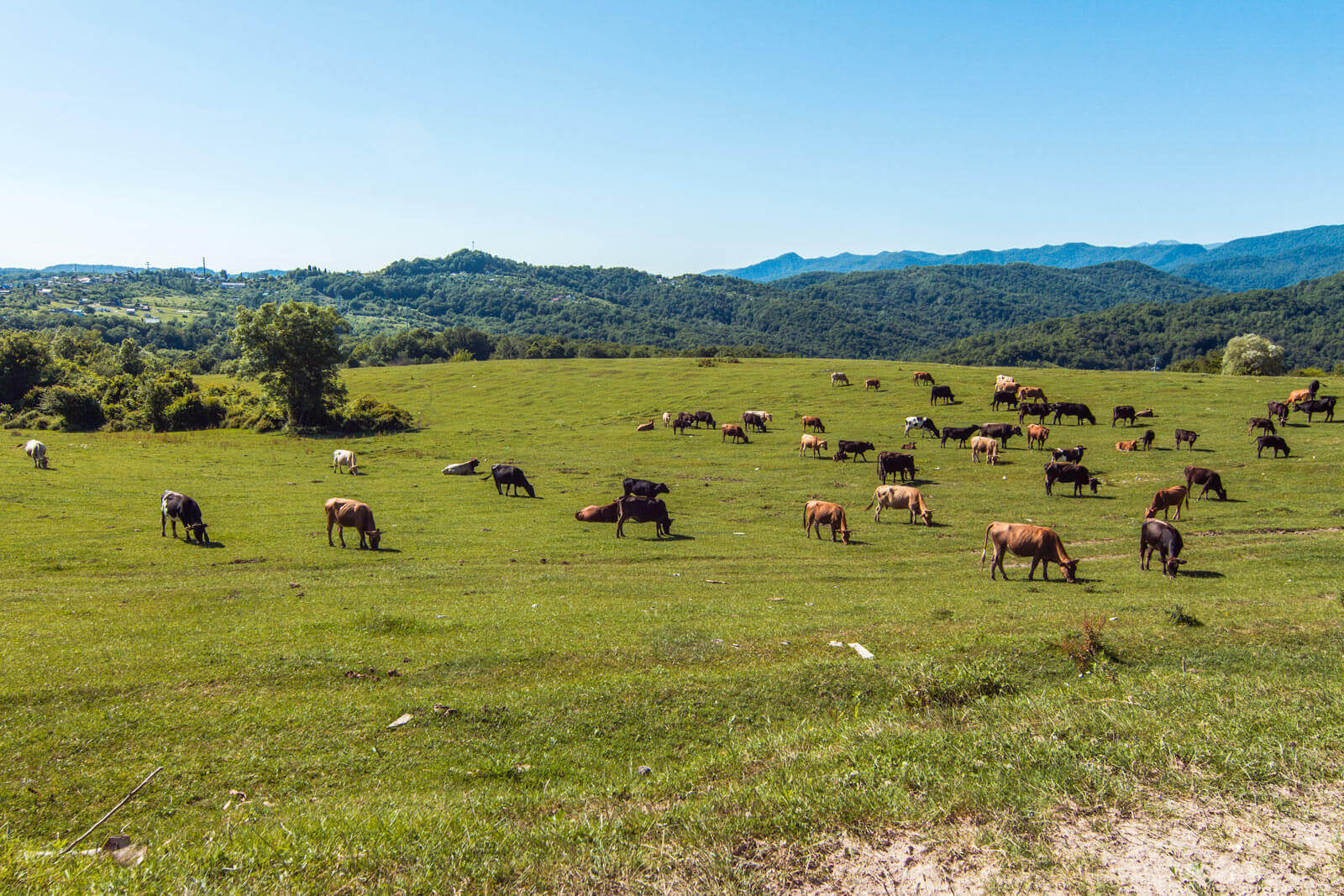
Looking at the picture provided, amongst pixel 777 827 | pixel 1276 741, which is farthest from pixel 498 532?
pixel 1276 741

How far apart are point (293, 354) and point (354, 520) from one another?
41374 mm

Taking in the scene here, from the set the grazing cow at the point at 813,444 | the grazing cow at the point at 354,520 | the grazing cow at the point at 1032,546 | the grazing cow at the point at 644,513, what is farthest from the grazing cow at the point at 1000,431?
the grazing cow at the point at 354,520

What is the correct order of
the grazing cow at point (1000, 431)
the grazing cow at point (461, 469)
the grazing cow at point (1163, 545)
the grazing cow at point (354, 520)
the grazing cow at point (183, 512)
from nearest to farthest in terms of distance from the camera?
the grazing cow at point (1163, 545) → the grazing cow at point (354, 520) → the grazing cow at point (183, 512) → the grazing cow at point (461, 469) → the grazing cow at point (1000, 431)

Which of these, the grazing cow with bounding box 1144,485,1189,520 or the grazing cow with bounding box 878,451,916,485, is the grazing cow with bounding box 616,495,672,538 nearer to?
the grazing cow with bounding box 878,451,916,485

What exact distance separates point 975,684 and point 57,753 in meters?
12.5

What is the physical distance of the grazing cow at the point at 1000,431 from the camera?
4244 cm

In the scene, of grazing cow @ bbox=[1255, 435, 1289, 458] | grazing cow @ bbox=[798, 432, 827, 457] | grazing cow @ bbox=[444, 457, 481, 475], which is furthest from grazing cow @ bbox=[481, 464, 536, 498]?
grazing cow @ bbox=[1255, 435, 1289, 458]

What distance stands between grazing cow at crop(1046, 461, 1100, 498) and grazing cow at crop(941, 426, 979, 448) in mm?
12897

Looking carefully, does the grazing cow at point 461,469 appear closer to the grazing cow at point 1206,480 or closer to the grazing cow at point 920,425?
the grazing cow at point 920,425

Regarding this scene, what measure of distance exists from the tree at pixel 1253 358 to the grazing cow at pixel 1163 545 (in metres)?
72.1

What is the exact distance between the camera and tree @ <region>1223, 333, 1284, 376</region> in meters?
73.8

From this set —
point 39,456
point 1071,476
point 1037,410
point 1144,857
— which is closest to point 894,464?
point 1071,476

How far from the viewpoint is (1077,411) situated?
160 feet

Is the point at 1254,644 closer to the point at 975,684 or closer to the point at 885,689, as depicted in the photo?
the point at 975,684
